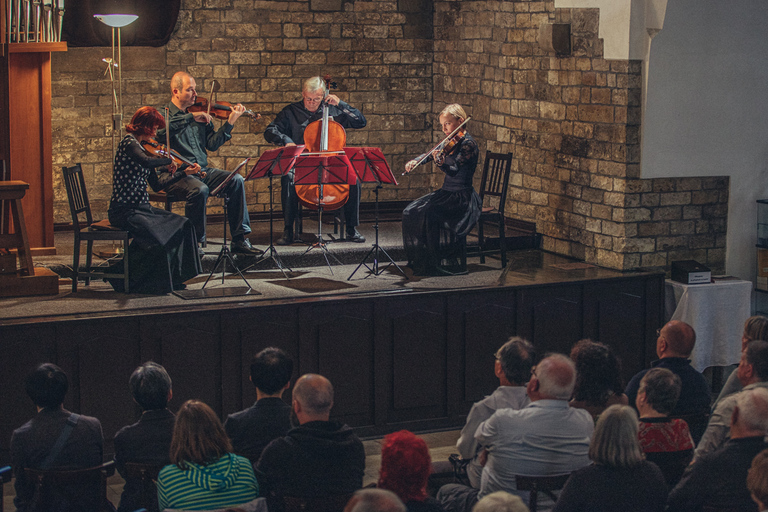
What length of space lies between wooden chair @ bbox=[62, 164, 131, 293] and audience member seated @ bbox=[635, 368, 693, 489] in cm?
368

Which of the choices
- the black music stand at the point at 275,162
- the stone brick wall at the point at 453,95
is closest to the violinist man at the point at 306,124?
the stone brick wall at the point at 453,95

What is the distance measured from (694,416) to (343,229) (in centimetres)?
400

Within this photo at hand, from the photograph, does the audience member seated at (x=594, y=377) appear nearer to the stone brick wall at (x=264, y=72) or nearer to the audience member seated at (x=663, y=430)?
the audience member seated at (x=663, y=430)

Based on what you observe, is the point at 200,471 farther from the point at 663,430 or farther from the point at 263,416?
the point at 663,430

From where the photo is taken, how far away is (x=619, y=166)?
7.58 meters

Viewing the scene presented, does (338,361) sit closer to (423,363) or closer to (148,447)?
(423,363)

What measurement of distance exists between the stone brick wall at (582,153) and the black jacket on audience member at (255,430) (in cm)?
393

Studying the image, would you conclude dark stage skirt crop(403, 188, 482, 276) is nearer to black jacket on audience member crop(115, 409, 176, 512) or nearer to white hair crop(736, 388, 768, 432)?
black jacket on audience member crop(115, 409, 176, 512)

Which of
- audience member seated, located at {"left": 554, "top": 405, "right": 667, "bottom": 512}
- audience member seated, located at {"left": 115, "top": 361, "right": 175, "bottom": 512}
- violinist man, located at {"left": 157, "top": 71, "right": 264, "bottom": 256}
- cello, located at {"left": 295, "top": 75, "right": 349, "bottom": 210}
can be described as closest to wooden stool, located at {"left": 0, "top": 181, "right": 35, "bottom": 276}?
violinist man, located at {"left": 157, "top": 71, "right": 264, "bottom": 256}

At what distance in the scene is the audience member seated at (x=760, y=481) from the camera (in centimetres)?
328

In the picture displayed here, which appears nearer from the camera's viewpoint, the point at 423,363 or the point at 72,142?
the point at 423,363

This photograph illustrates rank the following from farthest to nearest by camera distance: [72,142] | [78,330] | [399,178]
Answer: [399,178], [72,142], [78,330]

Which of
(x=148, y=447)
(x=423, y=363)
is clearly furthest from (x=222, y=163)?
(x=148, y=447)

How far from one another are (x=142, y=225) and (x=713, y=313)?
13.1ft
